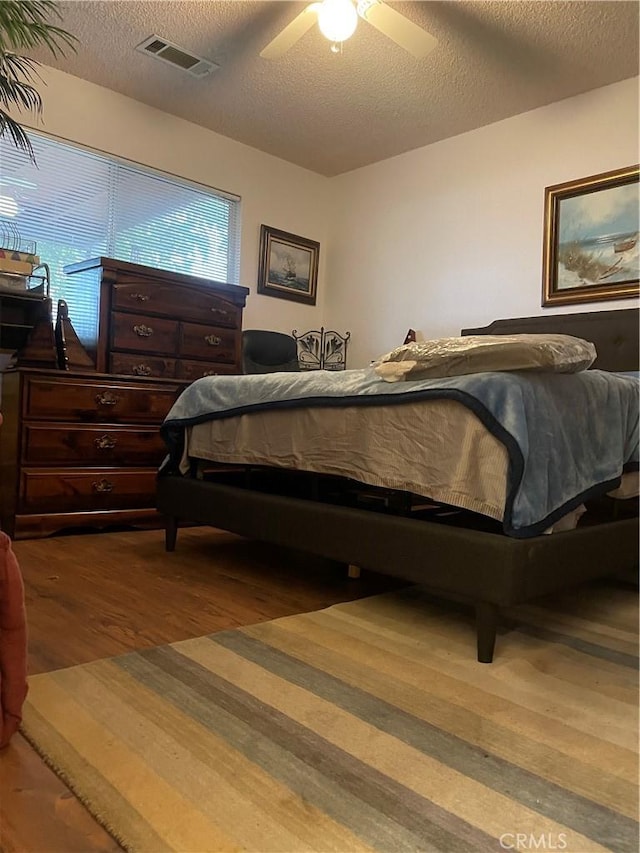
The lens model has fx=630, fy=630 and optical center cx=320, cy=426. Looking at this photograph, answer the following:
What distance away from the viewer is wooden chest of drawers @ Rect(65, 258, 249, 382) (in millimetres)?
3451

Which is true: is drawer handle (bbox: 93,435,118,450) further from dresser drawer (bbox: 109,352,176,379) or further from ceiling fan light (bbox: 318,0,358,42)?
ceiling fan light (bbox: 318,0,358,42)

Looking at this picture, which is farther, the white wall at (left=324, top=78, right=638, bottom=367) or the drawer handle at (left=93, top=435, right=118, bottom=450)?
the white wall at (left=324, top=78, right=638, bottom=367)

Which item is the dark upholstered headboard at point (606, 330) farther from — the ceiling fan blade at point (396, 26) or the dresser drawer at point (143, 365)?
the dresser drawer at point (143, 365)

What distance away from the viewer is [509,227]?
4016mm

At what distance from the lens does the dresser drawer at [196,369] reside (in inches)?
146

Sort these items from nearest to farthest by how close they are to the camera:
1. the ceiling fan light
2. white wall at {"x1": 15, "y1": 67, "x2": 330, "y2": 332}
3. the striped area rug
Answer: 1. the striped area rug
2. the ceiling fan light
3. white wall at {"x1": 15, "y1": 67, "x2": 330, "y2": 332}

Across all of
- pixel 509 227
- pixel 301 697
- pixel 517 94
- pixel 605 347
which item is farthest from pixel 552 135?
pixel 301 697

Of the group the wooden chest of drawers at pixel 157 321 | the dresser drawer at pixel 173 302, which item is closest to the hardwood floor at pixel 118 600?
the wooden chest of drawers at pixel 157 321

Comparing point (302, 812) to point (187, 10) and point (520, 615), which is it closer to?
point (520, 615)

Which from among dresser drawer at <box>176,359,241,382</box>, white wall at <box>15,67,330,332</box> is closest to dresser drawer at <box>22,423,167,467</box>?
dresser drawer at <box>176,359,241,382</box>

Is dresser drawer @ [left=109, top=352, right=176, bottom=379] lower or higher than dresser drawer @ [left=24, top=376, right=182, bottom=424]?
higher

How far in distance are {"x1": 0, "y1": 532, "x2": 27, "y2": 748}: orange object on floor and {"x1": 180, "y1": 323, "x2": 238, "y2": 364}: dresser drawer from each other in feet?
8.87

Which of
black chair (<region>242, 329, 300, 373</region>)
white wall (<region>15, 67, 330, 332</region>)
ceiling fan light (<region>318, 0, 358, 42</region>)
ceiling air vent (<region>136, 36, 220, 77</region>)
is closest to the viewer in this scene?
ceiling fan light (<region>318, 0, 358, 42</region>)

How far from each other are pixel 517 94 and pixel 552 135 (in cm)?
33
